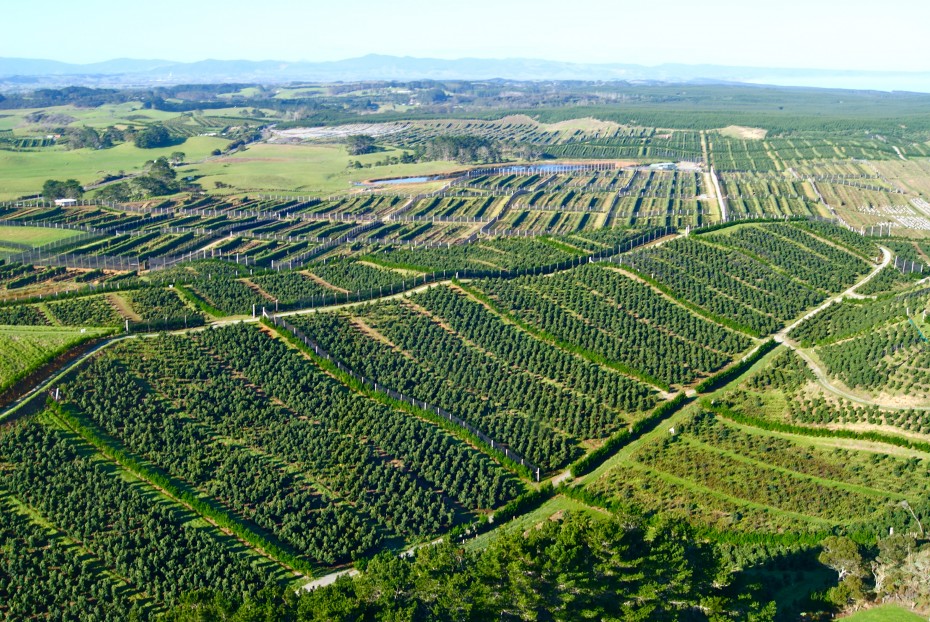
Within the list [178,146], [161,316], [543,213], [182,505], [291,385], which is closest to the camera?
[182,505]

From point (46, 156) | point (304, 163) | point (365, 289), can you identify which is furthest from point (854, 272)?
point (46, 156)

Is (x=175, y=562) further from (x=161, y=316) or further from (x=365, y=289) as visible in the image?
(x=365, y=289)

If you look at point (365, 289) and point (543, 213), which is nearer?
point (365, 289)

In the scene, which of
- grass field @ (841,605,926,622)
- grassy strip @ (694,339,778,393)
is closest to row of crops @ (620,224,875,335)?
grassy strip @ (694,339,778,393)

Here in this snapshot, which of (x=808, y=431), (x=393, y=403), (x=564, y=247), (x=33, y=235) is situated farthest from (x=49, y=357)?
(x=33, y=235)

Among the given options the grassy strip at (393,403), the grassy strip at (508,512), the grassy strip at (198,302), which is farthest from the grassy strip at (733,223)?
the grassy strip at (508,512)

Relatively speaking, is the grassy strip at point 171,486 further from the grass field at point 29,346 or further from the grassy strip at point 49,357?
the grass field at point 29,346

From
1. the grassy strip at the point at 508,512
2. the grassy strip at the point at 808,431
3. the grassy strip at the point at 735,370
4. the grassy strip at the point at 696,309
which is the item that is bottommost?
the grassy strip at the point at 508,512
